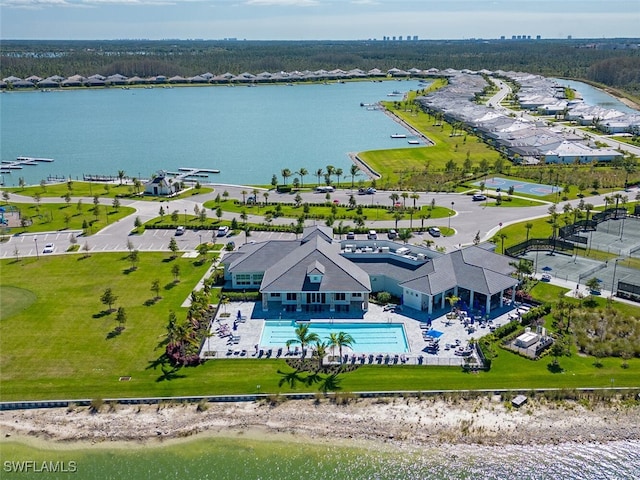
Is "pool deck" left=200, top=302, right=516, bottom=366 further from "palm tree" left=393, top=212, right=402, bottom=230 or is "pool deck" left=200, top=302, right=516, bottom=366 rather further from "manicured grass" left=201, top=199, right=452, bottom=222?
"manicured grass" left=201, top=199, right=452, bottom=222

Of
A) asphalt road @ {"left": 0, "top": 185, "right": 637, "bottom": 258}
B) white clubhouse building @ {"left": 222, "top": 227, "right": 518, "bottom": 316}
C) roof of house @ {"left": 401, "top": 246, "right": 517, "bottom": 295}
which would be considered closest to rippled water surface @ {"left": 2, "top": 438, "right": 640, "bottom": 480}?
white clubhouse building @ {"left": 222, "top": 227, "right": 518, "bottom": 316}

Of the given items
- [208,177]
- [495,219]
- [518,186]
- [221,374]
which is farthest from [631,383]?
[208,177]

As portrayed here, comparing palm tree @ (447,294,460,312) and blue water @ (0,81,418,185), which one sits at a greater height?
blue water @ (0,81,418,185)

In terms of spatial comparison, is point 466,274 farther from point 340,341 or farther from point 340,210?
point 340,210

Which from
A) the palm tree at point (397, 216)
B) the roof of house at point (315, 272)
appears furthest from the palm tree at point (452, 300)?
the palm tree at point (397, 216)

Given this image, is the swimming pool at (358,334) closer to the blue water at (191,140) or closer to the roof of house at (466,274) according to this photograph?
the roof of house at (466,274)

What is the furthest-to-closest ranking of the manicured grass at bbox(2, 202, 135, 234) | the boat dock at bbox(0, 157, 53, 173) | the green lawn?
the boat dock at bbox(0, 157, 53, 173)
the manicured grass at bbox(2, 202, 135, 234)
the green lawn

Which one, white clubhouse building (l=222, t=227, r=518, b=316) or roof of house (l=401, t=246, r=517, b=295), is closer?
roof of house (l=401, t=246, r=517, b=295)
